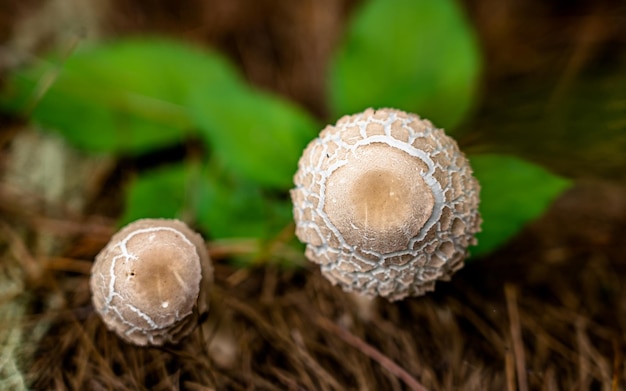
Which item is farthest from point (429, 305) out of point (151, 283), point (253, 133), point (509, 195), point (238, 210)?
point (151, 283)

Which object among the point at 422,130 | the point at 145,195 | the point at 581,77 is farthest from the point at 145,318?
the point at 581,77

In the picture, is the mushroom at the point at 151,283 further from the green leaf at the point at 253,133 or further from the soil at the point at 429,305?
the green leaf at the point at 253,133

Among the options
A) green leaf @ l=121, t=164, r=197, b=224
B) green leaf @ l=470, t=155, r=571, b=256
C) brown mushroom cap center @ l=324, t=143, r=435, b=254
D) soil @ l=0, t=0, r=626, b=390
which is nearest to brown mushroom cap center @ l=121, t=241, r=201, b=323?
soil @ l=0, t=0, r=626, b=390

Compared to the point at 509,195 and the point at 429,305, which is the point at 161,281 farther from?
the point at 509,195

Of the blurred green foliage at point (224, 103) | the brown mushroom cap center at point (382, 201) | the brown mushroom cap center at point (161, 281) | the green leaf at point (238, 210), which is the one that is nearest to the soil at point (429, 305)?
the green leaf at point (238, 210)

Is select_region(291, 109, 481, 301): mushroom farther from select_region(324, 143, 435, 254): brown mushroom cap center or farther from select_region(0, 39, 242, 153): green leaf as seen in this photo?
select_region(0, 39, 242, 153): green leaf

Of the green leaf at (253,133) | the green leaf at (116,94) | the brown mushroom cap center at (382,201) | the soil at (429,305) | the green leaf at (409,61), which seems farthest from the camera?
the green leaf at (116,94)
